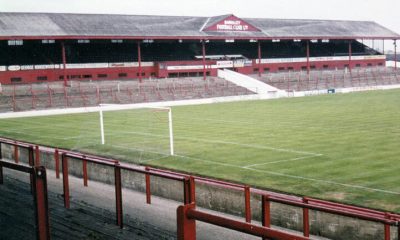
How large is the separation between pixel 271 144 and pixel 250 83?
4221cm

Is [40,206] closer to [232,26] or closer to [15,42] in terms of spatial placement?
[15,42]

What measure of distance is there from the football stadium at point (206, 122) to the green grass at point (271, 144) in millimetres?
95

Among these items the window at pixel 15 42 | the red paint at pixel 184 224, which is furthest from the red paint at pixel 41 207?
the window at pixel 15 42

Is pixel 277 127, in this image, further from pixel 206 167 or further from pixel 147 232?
pixel 147 232

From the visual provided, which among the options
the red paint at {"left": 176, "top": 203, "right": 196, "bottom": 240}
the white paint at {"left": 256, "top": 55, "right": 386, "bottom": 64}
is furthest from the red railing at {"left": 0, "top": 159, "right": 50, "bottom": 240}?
the white paint at {"left": 256, "top": 55, "right": 386, "bottom": 64}

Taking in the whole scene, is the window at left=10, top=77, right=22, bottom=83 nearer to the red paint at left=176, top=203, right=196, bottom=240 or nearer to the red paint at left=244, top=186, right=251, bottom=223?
the red paint at left=244, top=186, right=251, bottom=223

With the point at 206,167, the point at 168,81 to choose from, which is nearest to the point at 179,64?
the point at 168,81

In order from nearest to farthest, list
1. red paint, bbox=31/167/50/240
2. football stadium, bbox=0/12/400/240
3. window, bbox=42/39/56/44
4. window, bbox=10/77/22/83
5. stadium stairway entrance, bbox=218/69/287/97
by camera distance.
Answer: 1. red paint, bbox=31/167/50/240
2. football stadium, bbox=0/12/400/240
3. window, bbox=10/77/22/83
4. window, bbox=42/39/56/44
5. stadium stairway entrance, bbox=218/69/287/97

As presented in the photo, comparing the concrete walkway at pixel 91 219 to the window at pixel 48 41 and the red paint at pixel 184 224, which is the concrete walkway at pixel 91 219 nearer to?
the red paint at pixel 184 224

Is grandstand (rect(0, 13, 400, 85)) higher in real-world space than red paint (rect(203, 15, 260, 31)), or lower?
lower

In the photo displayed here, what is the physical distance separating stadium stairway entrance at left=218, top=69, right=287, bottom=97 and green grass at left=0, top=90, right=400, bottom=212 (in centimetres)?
2123

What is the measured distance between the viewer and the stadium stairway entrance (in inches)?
2467

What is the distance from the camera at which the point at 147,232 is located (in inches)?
372

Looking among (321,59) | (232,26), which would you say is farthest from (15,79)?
(321,59)
